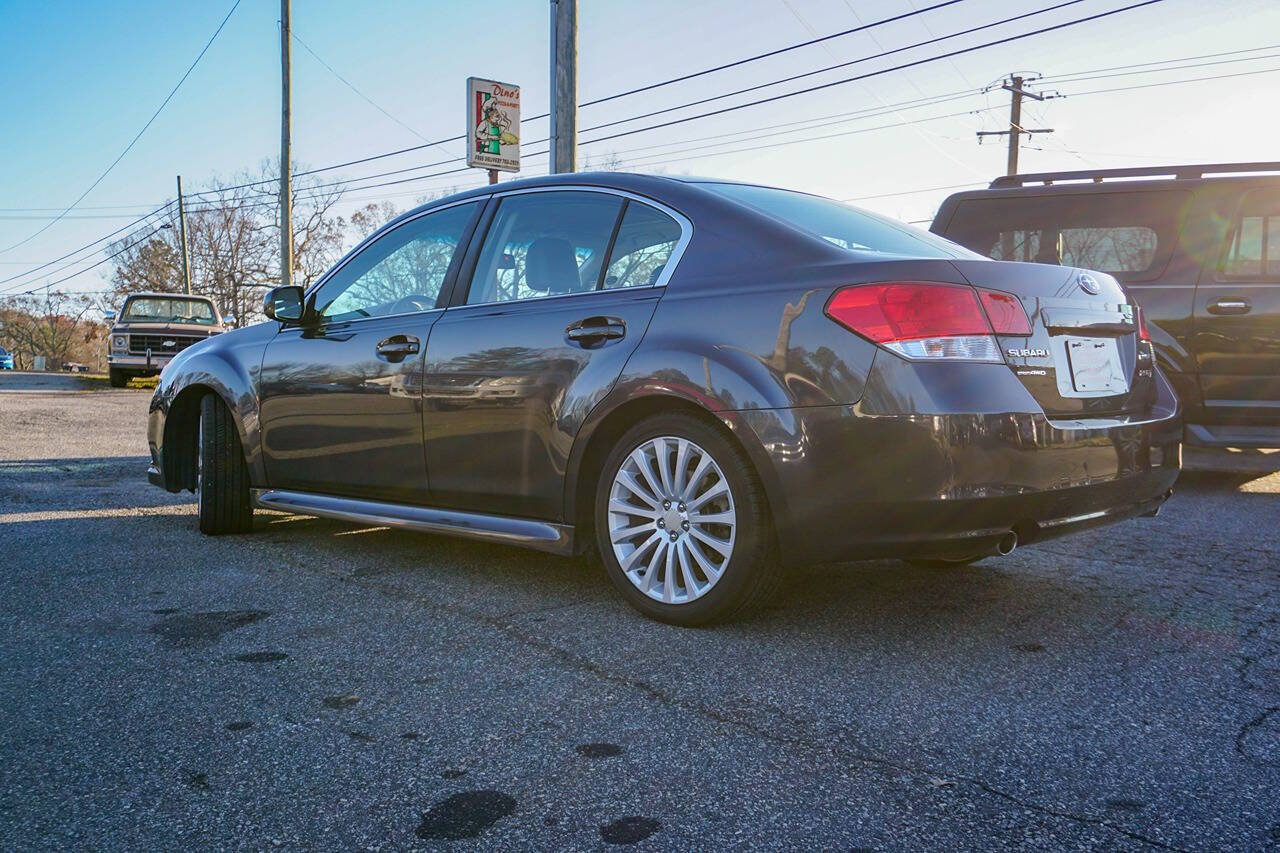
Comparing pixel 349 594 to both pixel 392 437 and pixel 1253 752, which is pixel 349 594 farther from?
pixel 1253 752

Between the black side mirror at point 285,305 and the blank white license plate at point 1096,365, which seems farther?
the black side mirror at point 285,305

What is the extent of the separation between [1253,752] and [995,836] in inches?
34.4

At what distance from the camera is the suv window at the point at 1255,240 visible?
6.77 metres

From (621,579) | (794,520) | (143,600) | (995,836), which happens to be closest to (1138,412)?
(794,520)

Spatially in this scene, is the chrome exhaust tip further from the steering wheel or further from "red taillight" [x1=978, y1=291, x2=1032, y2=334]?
the steering wheel

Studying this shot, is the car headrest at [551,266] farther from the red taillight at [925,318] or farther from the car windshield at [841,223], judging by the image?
the red taillight at [925,318]

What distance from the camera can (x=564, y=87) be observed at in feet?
39.9

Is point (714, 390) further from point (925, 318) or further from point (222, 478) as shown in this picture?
point (222, 478)

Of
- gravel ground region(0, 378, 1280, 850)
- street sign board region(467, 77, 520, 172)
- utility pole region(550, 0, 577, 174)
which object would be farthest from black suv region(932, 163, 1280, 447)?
street sign board region(467, 77, 520, 172)

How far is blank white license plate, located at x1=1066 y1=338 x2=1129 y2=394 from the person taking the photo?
11.4 ft

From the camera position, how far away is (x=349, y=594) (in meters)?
4.16

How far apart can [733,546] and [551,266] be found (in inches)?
54.5

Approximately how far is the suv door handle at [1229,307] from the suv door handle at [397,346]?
5176 millimetres

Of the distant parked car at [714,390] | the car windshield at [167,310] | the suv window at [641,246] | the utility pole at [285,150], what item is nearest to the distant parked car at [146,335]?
the car windshield at [167,310]
